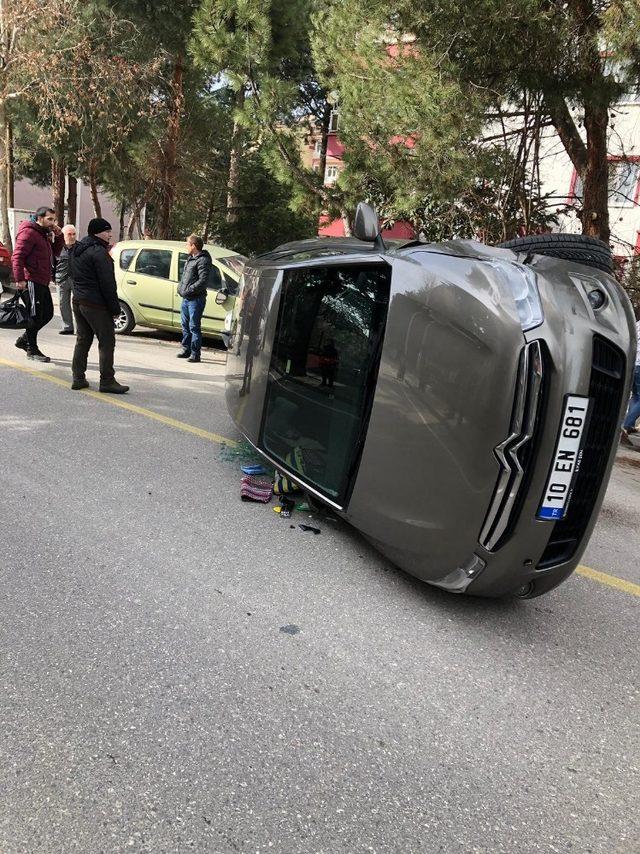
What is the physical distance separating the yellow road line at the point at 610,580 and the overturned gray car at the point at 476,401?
37.3 inches

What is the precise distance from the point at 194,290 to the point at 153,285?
1848mm

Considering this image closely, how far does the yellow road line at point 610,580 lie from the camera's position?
3.66 m

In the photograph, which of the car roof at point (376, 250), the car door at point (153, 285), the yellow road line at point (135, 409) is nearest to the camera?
the car roof at point (376, 250)

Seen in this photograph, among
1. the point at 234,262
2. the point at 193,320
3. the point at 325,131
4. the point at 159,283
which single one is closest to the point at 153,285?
the point at 159,283

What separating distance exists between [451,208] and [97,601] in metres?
7.56

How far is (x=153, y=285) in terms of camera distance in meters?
10.4

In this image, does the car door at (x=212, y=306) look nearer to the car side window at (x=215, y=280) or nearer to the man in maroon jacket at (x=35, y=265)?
the car side window at (x=215, y=280)

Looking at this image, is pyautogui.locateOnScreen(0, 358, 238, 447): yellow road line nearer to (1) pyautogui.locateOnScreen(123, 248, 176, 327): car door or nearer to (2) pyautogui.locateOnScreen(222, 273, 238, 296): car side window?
(1) pyautogui.locateOnScreen(123, 248, 176, 327): car door

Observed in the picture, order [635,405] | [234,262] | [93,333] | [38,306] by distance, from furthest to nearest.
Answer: [234,262] → [635,405] → [38,306] → [93,333]

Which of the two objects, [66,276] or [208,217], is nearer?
[66,276]

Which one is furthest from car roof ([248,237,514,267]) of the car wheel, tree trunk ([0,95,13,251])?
tree trunk ([0,95,13,251])

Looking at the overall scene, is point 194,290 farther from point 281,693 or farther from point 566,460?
point 281,693

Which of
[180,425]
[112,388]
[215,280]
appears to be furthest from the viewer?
[215,280]

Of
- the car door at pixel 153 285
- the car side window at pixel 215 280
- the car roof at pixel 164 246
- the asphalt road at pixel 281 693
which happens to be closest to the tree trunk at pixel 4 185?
the car roof at pixel 164 246
